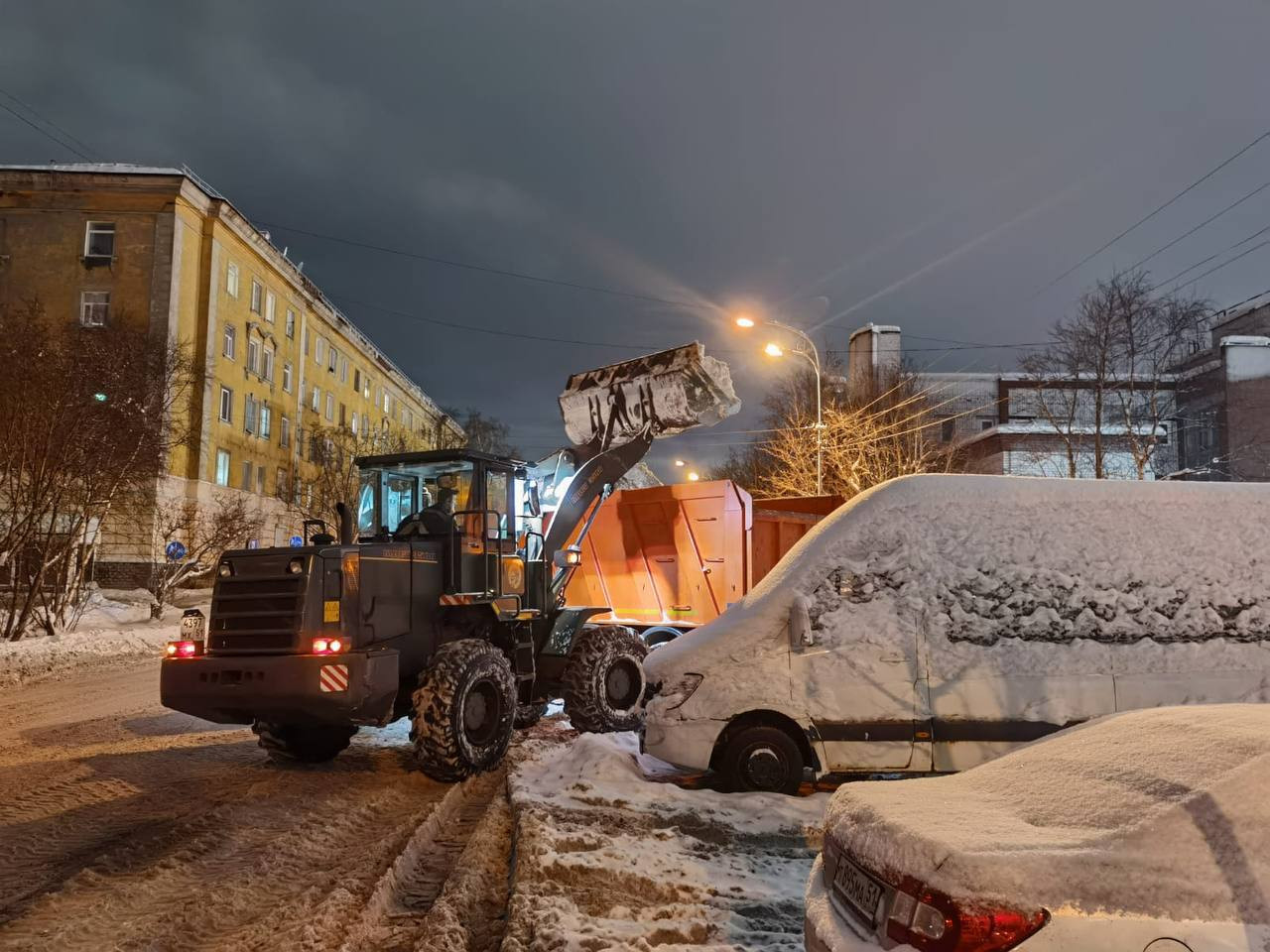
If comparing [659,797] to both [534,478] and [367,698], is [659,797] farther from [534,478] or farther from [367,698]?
[534,478]

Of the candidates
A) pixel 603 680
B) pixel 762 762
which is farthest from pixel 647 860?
pixel 603 680

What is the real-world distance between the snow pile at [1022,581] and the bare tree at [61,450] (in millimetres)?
15856

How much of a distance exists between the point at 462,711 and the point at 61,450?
14306 mm

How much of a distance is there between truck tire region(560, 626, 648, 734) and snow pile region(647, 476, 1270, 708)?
101 inches

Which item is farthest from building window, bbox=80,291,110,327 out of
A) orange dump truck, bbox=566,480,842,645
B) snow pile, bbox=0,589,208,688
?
orange dump truck, bbox=566,480,842,645

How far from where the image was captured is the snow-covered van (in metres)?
6.25

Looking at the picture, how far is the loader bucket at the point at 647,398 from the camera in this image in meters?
10.3

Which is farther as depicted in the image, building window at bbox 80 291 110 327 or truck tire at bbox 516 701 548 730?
building window at bbox 80 291 110 327

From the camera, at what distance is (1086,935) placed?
2467mm

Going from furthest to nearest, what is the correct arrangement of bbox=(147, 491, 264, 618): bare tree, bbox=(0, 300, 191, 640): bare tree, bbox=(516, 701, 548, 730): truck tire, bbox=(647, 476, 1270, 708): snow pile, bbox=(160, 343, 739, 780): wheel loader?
bbox=(147, 491, 264, 618): bare tree, bbox=(0, 300, 191, 640): bare tree, bbox=(516, 701, 548, 730): truck tire, bbox=(160, 343, 739, 780): wheel loader, bbox=(647, 476, 1270, 708): snow pile

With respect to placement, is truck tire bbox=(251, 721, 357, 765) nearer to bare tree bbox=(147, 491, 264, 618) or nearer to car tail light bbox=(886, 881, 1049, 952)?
car tail light bbox=(886, 881, 1049, 952)

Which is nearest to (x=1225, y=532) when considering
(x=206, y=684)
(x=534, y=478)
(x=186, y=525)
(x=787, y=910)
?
(x=787, y=910)

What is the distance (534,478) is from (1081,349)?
19.9m

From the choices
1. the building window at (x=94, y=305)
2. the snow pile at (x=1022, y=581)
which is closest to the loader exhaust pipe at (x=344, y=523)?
the snow pile at (x=1022, y=581)
